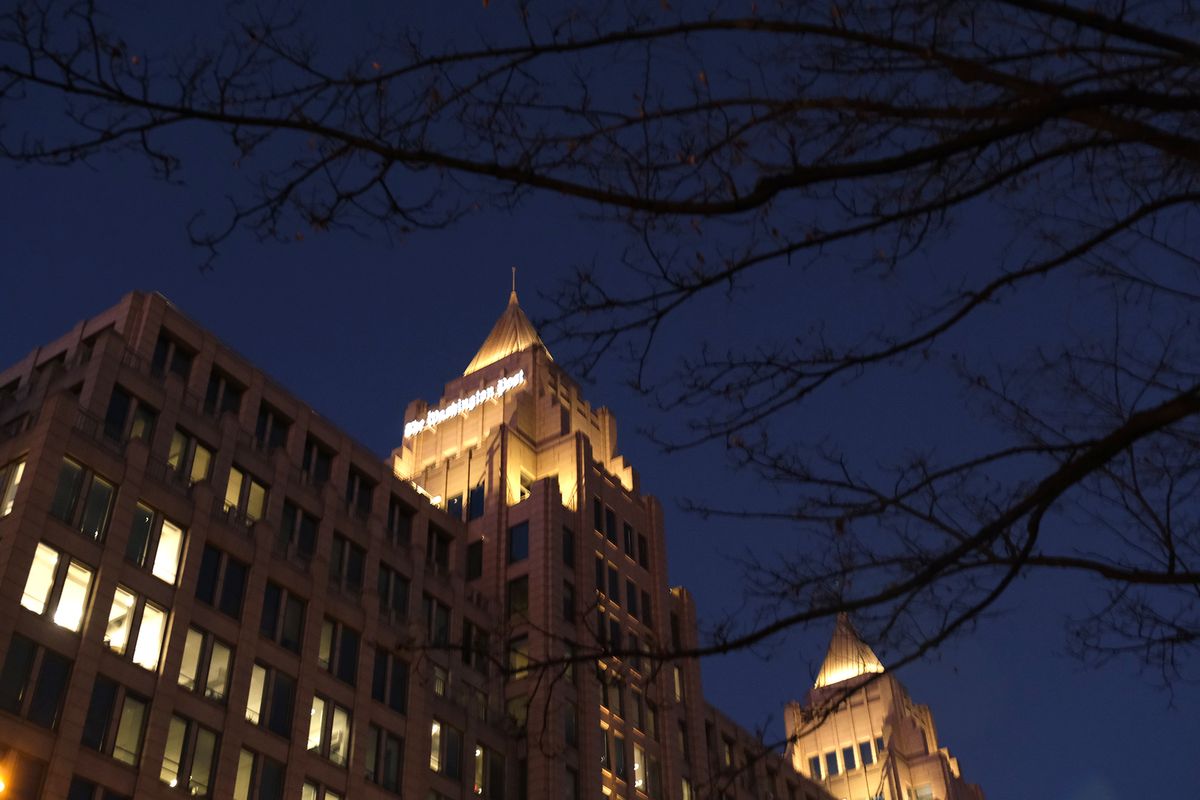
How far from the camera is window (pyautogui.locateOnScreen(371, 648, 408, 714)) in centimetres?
4894

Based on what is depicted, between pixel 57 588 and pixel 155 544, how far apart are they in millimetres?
4565

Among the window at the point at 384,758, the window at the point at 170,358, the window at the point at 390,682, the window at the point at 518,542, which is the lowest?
the window at the point at 384,758

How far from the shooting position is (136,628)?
38.4m

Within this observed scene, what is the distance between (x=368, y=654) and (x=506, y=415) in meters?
25.4

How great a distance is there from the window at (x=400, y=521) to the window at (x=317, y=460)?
449 centimetres

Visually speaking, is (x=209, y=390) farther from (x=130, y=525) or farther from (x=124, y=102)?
(x=124, y=102)

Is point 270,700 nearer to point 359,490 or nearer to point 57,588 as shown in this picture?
point 57,588

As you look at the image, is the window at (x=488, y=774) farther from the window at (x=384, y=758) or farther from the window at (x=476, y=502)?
the window at (x=476, y=502)

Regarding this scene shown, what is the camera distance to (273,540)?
153 ft

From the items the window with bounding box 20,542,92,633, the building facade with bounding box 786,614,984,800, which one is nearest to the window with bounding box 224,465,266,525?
the window with bounding box 20,542,92,633

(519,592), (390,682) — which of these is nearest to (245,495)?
(390,682)

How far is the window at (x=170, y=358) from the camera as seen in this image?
46.6 metres

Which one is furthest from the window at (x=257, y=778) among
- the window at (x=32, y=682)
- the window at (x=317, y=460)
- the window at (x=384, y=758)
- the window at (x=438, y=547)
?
the window at (x=438, y=547)

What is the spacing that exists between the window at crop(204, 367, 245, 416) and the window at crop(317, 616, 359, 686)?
9.44m
